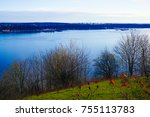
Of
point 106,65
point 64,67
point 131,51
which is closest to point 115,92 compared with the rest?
point 64,67

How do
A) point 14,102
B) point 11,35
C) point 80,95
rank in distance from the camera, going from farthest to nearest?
point 11,35 → point 80,95 → point 14,102

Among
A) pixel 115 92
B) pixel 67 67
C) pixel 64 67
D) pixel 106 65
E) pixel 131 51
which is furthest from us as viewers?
pixel 106 65

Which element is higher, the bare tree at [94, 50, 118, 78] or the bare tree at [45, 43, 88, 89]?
the bare tree at [45, 43, 88, 89]

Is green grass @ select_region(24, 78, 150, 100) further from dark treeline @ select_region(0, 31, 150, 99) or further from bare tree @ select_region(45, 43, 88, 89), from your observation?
dark treeline @ select_region(0, 31, 150, 99)

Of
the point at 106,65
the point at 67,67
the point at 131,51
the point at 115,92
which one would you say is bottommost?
the point at 106,65

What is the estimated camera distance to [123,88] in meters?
7.47

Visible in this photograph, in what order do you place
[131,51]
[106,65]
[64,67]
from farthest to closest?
[106,65] < [131,51] < [64,67]

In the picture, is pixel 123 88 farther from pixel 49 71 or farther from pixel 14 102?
pixel 49 71

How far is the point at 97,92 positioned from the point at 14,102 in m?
2.91

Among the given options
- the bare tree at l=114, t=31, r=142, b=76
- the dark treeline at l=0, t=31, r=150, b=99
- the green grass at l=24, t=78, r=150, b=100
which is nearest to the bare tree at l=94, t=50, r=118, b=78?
the dark treeline at l=0, t=31, r=150, b=99

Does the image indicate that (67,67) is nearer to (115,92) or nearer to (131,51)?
(131,51)

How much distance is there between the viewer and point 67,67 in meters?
22.3

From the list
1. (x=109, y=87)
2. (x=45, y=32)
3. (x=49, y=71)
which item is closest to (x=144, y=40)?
(x=49, y=71)

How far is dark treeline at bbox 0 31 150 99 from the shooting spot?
872 inches
